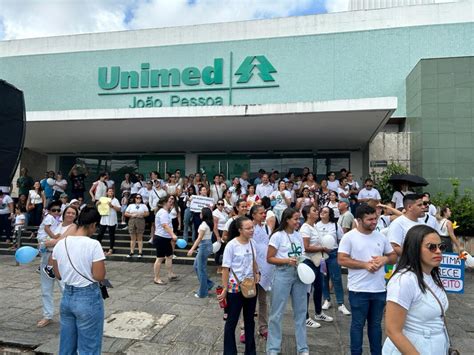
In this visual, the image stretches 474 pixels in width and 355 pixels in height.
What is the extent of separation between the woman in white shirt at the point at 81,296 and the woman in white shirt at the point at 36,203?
9.93m

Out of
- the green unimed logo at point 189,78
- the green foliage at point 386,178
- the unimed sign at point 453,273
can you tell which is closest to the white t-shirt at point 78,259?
the unimed sign at point 453,273

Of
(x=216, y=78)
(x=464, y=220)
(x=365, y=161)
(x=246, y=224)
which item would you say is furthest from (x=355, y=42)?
(x=246, y=224)

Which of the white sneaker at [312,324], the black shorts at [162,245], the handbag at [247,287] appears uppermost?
the handbag at [247,287]

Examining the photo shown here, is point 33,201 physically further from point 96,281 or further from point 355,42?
point 355,42

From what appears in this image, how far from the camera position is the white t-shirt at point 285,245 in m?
3.95

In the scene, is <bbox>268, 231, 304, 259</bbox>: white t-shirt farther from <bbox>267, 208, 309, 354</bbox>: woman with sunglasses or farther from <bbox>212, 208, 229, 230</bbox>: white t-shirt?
<bbox>212, 208, 229, 230</bbox>: white t-shirt

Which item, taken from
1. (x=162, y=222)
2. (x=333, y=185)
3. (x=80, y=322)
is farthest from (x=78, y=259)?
(x=333, y=185)

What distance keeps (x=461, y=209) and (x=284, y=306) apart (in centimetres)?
826

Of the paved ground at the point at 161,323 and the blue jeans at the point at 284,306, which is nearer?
the blue jeans at the point at 284,306

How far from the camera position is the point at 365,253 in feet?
11.8

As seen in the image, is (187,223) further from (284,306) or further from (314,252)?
(284,306)

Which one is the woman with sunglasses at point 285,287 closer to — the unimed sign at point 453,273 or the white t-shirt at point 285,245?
the white t-shirt at point 285,245

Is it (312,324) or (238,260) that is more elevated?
(238,260)

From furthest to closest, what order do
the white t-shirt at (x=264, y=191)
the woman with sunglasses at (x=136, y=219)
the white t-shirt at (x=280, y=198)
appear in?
1. the white t-shirt at (x=264, y=191)
2. the white t-shirt at (x=280, y=198)
3. the woman with sunglasses at (x=136, y=219)
